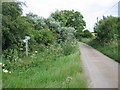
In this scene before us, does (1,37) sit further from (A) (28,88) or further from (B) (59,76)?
(A) (28,88)

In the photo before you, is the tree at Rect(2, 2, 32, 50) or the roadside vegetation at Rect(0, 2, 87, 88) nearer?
the roadside vegetation at Rect(0, 2, 87, 88)

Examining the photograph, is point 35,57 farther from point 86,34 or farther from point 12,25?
point 86,34

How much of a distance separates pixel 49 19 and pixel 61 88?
1005 cm

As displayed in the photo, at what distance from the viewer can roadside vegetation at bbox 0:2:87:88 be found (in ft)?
10.7

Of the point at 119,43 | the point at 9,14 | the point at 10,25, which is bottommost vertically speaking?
the point at 119,43

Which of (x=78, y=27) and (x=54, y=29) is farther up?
(x=78, y=27)

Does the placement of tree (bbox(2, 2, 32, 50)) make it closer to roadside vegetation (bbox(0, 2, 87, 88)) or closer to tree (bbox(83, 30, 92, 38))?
roadside vegetation (bbox(0, 2, 87, 88))

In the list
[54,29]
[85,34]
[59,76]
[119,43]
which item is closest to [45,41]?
[54,29]

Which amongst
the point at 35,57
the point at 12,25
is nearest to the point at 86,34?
the point at 35,57

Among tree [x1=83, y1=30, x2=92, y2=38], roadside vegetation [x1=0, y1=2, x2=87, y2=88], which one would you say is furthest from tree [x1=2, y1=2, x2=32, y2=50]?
tree [x1=83, y1=30, x2=92, y2=38]

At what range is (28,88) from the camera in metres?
2.82

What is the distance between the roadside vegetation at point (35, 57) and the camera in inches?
128

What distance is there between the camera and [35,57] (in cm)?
637

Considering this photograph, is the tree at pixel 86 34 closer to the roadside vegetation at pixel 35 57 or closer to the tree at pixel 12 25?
the roadside vegetation at pixel 35 57
